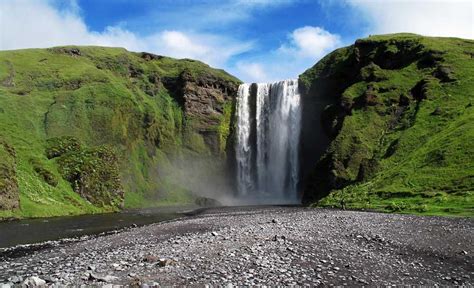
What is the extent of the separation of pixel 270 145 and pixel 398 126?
40182 millimetres

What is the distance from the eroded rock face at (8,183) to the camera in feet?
180

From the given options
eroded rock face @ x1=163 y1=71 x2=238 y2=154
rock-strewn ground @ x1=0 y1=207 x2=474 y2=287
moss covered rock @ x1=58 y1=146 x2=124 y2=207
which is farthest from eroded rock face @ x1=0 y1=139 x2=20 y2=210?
eroded rock face @ x1=163 y1=71 x2=238 y2=154

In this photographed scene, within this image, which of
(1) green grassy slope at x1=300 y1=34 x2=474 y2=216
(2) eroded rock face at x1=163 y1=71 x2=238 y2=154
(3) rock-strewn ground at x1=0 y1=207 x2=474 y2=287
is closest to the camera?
(3) rock-strewn ground at x1=0 y1=207 x2=474 y2=287

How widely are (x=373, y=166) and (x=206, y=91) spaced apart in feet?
255

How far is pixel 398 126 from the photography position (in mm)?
88062

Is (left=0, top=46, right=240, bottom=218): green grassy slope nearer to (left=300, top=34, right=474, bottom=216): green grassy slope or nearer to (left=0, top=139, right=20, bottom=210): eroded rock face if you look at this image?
(left=0, top=139, right=20, bottom=210): eroded rock face

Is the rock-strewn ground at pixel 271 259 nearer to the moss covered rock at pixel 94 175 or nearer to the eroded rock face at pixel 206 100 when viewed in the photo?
the moss covered rock at pixel 94 175

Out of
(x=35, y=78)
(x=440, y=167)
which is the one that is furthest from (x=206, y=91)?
(x=440, y=167)

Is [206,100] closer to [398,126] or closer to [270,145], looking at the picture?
[270,145]

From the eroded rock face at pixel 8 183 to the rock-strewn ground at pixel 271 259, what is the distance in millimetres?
29575

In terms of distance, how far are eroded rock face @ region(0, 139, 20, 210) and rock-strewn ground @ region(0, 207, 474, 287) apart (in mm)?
29575

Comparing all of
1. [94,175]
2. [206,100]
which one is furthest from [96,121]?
[206,100]

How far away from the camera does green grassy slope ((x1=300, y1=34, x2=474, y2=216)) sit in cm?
5684

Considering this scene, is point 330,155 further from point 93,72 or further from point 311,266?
point 93,72
